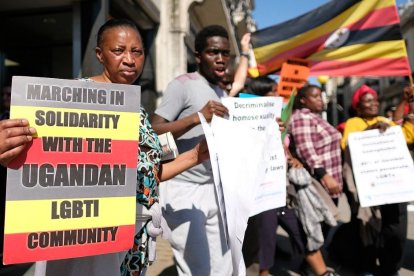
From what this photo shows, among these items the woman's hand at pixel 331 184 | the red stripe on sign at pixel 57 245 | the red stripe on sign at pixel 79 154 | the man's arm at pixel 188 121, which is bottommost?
the red stripe on sign at pixel 57 245

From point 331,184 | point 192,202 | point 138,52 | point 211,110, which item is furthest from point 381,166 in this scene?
point 138,52

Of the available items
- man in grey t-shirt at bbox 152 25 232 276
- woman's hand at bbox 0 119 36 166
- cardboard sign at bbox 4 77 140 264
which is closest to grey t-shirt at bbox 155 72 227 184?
man in grey t-shirt at bbox 152 25 232 276

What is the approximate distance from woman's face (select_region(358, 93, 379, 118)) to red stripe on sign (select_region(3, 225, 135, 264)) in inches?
122

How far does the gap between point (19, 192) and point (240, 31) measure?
718 inches

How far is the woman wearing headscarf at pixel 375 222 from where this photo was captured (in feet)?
12.2

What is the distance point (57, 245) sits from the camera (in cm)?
134

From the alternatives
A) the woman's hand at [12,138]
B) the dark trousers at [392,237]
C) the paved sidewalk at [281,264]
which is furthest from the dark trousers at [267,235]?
the woman's hand at [12,138]

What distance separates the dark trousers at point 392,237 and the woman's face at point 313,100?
3.65 ft

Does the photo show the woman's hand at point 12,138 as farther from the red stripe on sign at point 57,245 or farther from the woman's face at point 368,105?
the woman's face at point 368,105

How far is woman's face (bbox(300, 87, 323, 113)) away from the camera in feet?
13.0

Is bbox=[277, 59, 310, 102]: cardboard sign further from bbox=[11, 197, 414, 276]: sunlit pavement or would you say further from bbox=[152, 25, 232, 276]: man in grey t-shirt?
bbox=[11, 197, 414, 276]: sunlit pavement

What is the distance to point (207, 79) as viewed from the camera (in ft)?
8.78

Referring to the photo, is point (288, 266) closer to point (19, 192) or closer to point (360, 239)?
point (360, 239)

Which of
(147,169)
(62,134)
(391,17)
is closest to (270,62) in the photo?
(391,17)
